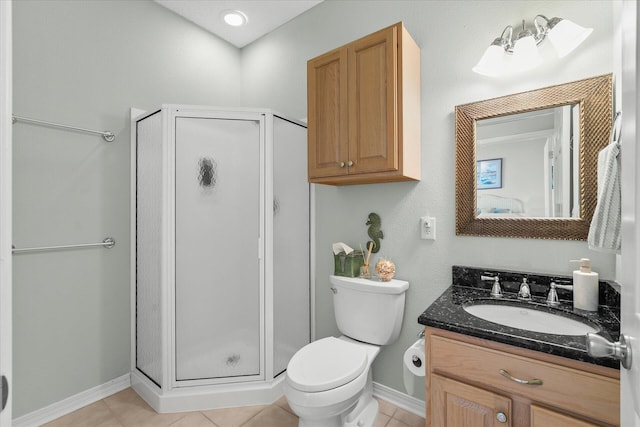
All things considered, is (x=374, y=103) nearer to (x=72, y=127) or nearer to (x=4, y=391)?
(x=4, y=391)

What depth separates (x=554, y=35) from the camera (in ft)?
4.37

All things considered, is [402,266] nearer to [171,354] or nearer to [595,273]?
[595,273]

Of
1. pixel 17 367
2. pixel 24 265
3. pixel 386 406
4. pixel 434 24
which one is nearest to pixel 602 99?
pixel 434 24

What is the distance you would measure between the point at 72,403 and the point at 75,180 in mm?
1317

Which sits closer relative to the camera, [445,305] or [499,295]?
[445,305]

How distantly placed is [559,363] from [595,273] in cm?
52

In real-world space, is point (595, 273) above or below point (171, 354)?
above

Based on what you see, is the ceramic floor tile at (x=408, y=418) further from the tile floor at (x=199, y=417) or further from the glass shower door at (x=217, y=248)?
the glass shower door at (x=217, y=248)

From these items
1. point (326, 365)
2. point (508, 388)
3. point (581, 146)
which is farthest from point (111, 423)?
point (581, 146)

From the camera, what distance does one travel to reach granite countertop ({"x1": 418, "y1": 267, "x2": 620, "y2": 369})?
90 centimetres

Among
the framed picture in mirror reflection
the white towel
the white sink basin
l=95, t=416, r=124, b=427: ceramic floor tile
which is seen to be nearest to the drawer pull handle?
the white sink basin

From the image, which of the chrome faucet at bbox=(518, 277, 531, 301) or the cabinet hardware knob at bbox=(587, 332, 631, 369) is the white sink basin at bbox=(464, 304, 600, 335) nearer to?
the chrome faucet at bbox=(518, 277, 531, 301)

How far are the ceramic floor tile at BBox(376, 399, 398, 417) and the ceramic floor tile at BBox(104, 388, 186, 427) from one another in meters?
1.15

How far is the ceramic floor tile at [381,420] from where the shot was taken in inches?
67.3
